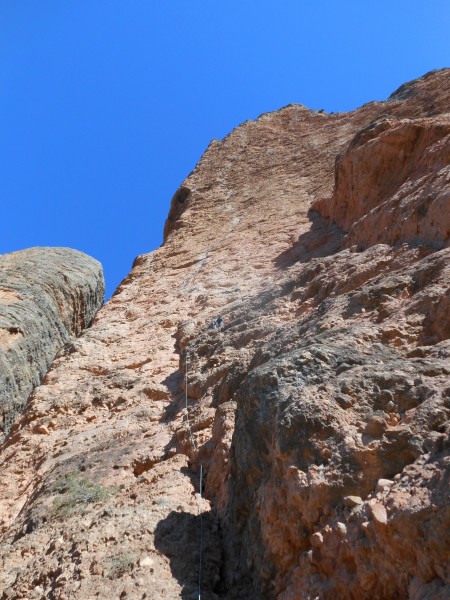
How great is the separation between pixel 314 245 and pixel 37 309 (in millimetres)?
4176

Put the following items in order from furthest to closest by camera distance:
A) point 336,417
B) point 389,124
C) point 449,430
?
1. point 389,124
2. point 336,417
3. point 449,430

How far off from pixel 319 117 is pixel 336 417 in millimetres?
14700

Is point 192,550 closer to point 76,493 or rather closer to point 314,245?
point 76,493

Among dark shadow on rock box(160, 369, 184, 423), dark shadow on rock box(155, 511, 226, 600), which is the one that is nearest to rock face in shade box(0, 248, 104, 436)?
dark shadow on rock box(160, 369, 184, 423)

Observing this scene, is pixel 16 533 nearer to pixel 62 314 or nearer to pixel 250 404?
pixel 250 404

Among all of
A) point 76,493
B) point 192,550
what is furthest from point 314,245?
point 192,550

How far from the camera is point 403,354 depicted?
4133 millimetres

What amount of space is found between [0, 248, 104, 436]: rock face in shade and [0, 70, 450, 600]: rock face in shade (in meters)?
1.01

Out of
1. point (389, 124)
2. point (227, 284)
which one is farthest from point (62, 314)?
point (389, 124)

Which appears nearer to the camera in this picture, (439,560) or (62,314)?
(439,560)

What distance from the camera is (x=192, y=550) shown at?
3873 millimetres

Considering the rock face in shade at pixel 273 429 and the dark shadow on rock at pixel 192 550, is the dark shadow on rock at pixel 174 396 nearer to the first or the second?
the rock face in shade at pixel 273 429

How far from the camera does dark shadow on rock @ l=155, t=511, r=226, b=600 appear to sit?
144 inches

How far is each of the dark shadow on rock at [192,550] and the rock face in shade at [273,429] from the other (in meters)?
0.01
